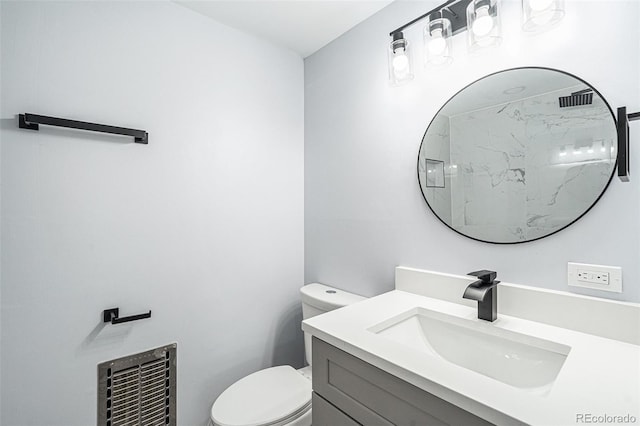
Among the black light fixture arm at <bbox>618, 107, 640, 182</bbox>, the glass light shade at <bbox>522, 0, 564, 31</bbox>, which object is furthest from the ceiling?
the black light fixture arm at <bbox>618, 107, 640, 182</bbox>

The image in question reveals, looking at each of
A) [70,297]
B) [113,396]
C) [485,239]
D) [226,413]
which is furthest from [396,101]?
[113,396]

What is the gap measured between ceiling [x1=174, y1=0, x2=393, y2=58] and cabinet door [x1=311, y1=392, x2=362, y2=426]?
1766mm

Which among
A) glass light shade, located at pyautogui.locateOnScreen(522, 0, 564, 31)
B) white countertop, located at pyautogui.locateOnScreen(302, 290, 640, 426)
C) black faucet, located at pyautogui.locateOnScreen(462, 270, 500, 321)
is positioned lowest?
white countertop, located at pyautogui.locateOnScreen(302, 290, 640, 426)

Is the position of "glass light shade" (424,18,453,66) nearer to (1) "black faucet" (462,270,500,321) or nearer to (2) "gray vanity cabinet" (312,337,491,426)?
(1) "black faucet" (462,270,500,321)

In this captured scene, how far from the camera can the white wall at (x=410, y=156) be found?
935 mm

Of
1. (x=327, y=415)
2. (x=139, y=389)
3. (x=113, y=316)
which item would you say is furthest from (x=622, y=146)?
(x=139, y=389)

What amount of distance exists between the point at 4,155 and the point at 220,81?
990mm

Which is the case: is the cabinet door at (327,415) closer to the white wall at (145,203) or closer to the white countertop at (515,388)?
the white countertop at (515,388)

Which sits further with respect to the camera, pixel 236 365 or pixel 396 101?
pixel 236 365

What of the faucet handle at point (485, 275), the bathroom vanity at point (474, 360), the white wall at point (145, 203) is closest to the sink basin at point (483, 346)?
the bathroom vanity at point (474, 360)

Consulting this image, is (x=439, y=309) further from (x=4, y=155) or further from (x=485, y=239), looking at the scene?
(x=4, y=155)

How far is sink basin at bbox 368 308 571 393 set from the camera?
2.97ft

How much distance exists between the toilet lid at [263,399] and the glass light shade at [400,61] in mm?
1507

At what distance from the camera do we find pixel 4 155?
116 cm
